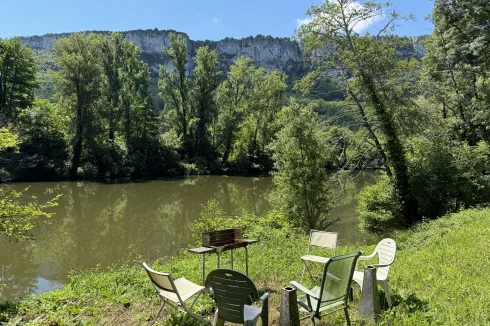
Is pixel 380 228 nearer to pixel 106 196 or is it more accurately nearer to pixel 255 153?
pixel 106 196

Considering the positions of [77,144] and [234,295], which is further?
[77,144]

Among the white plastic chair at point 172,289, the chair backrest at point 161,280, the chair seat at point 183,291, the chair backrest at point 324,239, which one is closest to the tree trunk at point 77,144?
the chair backrest at point 324,239

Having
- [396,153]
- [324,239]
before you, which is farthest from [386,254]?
[396,153]

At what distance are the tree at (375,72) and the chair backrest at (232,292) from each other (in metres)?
10.0

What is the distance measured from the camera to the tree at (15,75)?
93.7 feet

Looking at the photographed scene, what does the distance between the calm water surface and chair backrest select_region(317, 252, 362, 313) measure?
227 inches

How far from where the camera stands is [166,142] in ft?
117

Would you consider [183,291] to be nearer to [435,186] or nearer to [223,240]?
[223,240]

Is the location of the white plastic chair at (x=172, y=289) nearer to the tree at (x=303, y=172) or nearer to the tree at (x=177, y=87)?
the tree at (x=303, y=172)

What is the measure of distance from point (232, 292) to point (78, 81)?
31169 mm

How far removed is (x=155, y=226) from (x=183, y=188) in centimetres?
1191

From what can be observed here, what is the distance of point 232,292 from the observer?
9.41 feet

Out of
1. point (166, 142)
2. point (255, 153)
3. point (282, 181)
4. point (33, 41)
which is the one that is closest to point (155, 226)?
point (282, 181)

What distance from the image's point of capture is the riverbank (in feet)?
11.5
